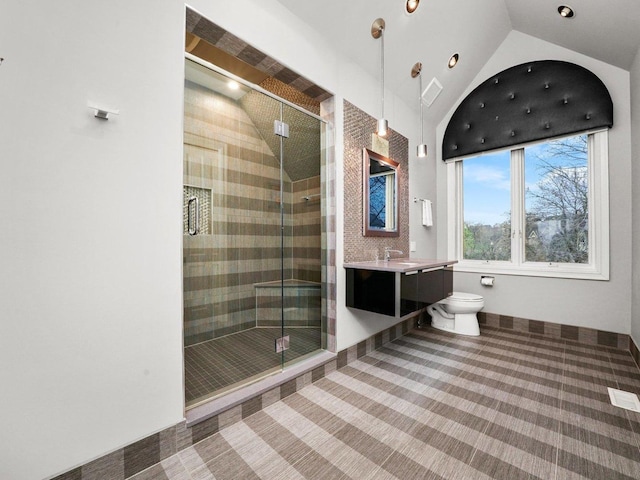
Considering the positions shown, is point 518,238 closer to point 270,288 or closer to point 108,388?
point 270,288

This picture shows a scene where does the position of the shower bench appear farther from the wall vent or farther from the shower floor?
the wall vent

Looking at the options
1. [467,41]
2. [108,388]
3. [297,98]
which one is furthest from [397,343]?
[467,41]

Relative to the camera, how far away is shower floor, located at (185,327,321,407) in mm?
1758

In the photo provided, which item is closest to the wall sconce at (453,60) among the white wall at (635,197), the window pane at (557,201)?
the window pane at (557,201)

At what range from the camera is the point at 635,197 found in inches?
103

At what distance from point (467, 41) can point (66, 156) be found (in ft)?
12.1

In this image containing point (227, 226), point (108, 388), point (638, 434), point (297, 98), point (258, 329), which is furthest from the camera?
point (297, 98)

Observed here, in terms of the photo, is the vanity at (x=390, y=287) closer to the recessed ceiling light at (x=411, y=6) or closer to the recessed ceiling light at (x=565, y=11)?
the recessed ceiling light at (x=411, y=6)

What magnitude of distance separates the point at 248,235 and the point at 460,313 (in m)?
2.59

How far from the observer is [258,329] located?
230cm

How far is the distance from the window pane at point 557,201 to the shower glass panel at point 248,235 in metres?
2.70

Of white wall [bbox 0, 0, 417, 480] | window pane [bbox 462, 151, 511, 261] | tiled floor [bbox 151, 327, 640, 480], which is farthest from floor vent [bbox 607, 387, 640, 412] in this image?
white wall [bbox 0, 0, 417, 480]

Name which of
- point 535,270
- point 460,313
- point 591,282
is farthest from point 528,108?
point 460,313

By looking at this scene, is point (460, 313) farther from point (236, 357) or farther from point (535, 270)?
point (236, 357)
